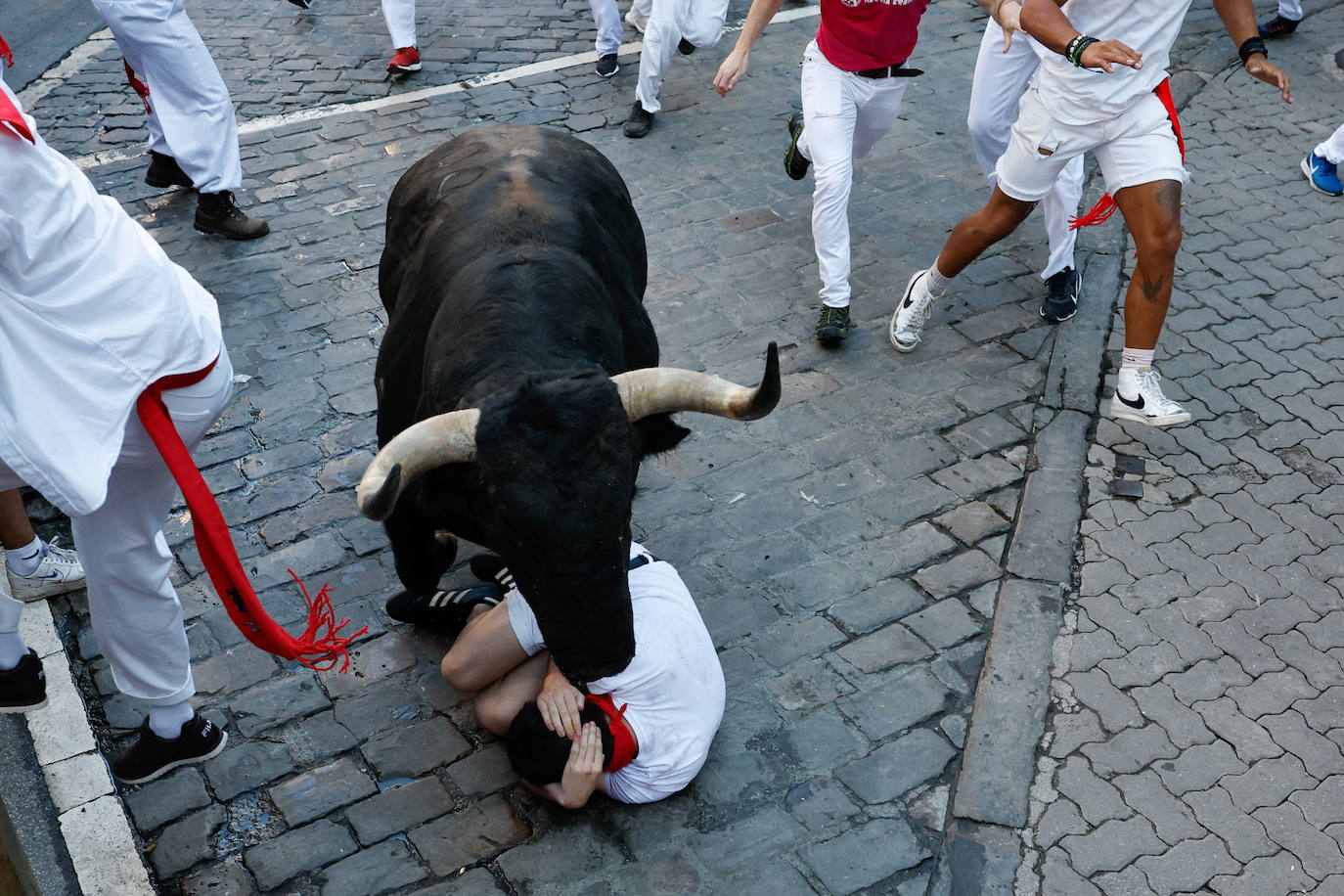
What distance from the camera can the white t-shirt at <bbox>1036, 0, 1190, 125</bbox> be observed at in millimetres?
5277

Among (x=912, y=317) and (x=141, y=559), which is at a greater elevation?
(x=141, y=559)

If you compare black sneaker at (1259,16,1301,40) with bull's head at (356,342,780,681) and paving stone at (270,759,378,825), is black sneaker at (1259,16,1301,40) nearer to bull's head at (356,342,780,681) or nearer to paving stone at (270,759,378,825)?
bull's head at (356,342,780,681)

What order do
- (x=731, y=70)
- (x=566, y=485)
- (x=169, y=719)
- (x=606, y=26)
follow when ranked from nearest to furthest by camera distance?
(x=566, y=485) < (x=169, y=719) < (x=731, y=70) < (x=606, y=26)

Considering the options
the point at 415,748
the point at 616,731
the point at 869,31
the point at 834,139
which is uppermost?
the point at 869,31

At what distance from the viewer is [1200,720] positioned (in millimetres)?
4301

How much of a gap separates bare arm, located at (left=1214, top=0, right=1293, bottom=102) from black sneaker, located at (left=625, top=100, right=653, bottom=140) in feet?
13.1

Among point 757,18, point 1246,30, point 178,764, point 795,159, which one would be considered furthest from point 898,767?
point 795,159

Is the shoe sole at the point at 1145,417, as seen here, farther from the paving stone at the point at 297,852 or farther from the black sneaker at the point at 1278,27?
the black sneaker at the point at 1278,27

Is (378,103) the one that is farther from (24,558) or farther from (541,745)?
(541,745)

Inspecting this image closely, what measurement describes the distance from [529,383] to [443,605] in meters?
1.55

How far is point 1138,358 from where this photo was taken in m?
5.74

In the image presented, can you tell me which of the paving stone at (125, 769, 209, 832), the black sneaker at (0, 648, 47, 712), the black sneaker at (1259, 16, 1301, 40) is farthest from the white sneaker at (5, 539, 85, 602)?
the black sneaker at (1259, 16, 1301, 40)

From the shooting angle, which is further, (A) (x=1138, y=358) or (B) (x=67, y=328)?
(A) (x=1138, y=358)

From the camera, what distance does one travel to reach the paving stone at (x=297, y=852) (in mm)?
3766
